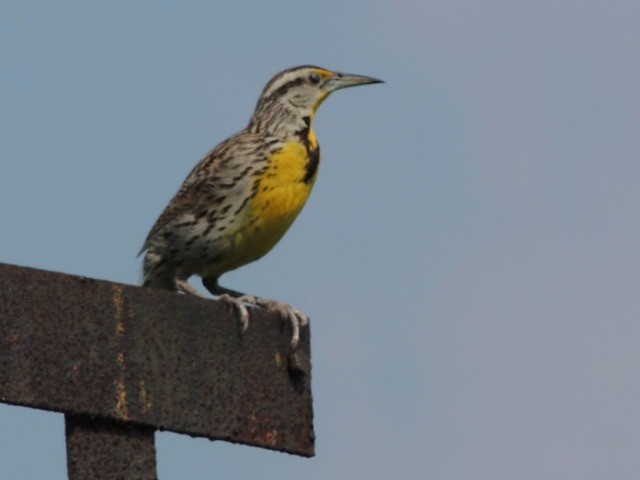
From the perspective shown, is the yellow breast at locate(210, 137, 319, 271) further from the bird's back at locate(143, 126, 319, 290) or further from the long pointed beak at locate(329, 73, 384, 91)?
the long pointed beak at locate(329, 73, 384, 91)

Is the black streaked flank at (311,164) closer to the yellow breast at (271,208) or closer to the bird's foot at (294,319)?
the yellow breast at (271,208)

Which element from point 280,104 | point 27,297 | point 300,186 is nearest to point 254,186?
point 300,186

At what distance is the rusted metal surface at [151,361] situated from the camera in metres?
3.00

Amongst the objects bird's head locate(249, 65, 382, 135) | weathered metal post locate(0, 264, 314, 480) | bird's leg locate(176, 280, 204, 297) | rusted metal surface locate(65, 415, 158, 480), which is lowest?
rusted metal surface locate(65, 415, 158, 480)

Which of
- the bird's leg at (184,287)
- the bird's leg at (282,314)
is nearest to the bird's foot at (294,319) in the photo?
the bird's leg at (282,314)

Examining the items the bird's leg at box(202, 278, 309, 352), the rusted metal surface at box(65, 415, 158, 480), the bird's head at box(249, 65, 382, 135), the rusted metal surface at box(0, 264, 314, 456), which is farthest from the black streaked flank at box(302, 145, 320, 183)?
the rusted metal surface at box(65, 415, 158, 480)

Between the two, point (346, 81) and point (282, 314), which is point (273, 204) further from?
point (282, 314)

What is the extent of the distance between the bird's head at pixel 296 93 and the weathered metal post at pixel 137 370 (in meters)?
3.71

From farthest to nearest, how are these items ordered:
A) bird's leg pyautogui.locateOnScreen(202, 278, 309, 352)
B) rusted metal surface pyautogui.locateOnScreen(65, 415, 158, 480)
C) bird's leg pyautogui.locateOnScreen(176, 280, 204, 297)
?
bird's leg pyautogui.locateOnScreen(176, 280, 204, 297), bird's leg pyautogui.locateOnScreen(202, 278, 309, 352), rusted metal surface pyautogui.locateOnScreen(65, 415, 158, 480)

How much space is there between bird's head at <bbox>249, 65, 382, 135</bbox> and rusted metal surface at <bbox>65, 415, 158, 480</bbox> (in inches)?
161

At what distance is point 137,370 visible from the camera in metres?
3.14

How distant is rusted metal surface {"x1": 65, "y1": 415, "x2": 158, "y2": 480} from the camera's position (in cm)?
297

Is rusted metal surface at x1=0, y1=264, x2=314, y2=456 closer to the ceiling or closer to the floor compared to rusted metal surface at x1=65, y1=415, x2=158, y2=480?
closer to the ceiling

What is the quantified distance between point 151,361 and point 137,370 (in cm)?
6
